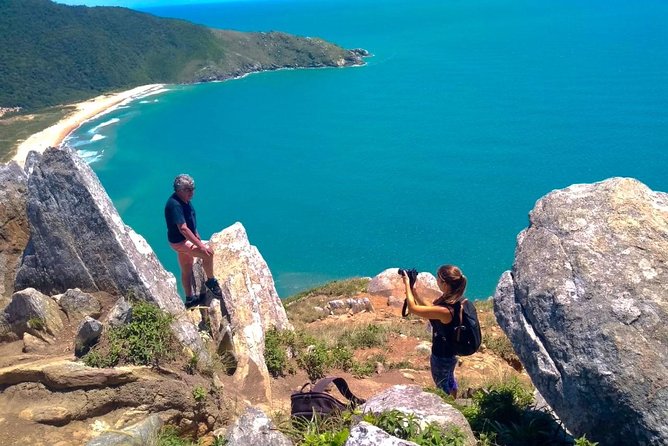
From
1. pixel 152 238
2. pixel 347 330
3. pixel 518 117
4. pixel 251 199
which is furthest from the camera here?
pixel 518 117

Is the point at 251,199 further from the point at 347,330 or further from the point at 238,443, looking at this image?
the point at 238,443

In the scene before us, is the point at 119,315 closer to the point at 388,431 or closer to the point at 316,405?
the point at 316,405

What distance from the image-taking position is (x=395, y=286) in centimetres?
1955

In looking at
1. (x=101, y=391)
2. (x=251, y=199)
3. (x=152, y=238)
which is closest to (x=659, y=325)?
(x=101, y=391)

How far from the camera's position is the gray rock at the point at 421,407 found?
200 inches

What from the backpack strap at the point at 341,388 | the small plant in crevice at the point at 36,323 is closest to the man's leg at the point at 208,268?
the small plant in crevice at the point at 36,323

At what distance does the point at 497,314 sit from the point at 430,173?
61.5 m

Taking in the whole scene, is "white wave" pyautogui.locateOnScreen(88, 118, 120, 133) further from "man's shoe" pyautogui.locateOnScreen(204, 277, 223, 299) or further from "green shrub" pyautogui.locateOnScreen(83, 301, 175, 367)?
"green shrub" pyautogui.locateOnScreen(83, 301, 175, 367)

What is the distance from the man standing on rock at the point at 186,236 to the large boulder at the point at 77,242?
97 centimetres

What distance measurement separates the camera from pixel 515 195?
189 ft

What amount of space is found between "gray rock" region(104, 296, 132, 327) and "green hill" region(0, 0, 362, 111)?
13580 centimetres

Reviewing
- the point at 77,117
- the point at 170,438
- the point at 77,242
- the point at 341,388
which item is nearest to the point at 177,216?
the point at 77,242

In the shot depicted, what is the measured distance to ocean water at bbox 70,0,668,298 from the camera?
166 ft

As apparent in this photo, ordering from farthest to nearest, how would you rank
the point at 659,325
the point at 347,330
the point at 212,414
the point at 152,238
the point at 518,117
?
the point at 518,117 → the point at 152,238 → the point at 347,330 → the point at 212,414 → the point at 659,325
